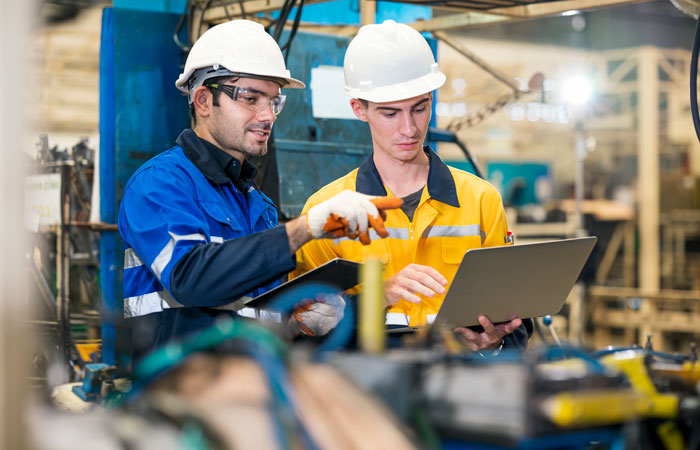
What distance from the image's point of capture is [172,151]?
9.23 feet

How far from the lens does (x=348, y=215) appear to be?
2.20m

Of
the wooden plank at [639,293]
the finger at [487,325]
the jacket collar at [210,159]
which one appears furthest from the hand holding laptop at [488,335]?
the wooden plank at [639,293]

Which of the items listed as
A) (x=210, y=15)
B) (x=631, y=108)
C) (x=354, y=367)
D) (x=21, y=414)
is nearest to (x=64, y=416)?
(x=21, y=414)

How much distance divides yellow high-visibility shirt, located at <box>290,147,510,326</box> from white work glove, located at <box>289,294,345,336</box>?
1.38ft

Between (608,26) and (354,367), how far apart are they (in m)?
12.5

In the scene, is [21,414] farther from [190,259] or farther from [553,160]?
[553,160]

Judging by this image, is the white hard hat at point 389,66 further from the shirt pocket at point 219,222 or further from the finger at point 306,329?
the finger at point 306,329

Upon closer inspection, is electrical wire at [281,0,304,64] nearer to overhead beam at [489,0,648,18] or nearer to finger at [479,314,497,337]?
overhead beam at [489,0,648,18]

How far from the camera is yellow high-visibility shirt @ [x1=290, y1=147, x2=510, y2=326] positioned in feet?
9.95

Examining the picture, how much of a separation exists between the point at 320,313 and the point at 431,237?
2.07ft

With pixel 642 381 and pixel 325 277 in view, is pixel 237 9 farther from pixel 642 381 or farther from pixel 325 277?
pixel 642 381

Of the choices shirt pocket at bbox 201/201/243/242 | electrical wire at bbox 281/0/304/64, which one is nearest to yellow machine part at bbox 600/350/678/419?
shirt pocket at bbox 201/201/243/242

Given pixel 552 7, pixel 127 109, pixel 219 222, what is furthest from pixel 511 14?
pixel 219 222

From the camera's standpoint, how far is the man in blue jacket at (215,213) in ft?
7.46
